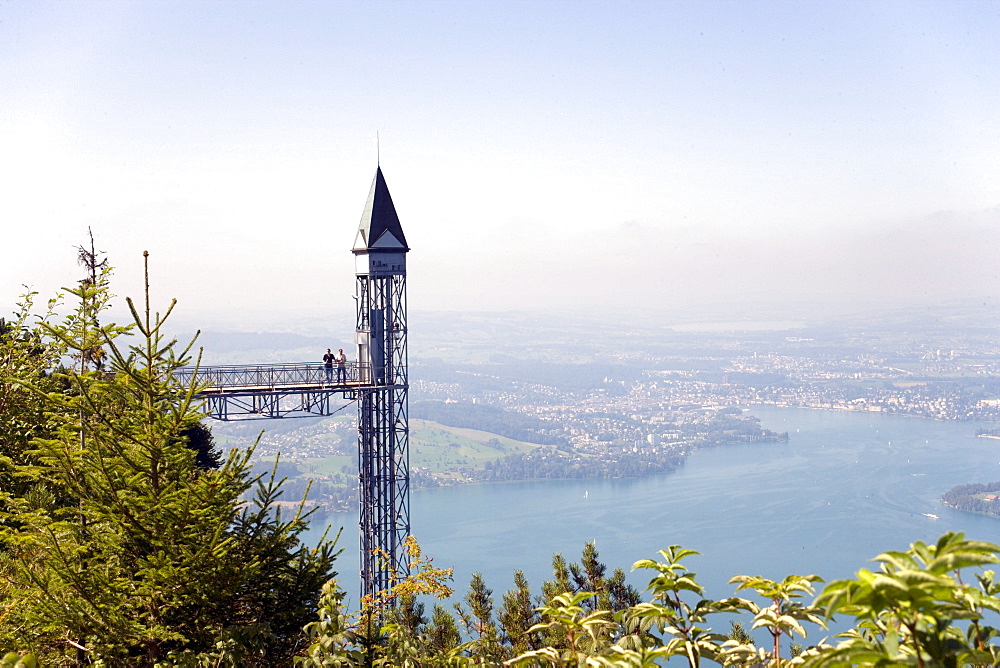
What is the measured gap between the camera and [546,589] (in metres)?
5.96

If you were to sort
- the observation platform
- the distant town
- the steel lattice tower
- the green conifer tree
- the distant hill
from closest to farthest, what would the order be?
the green conifer tree → the observation platform → the steel lattice tower → the distant town → the distant hill

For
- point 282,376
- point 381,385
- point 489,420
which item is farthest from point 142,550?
point 489,420

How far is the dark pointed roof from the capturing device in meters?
13.9

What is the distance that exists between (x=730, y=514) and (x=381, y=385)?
158 ft

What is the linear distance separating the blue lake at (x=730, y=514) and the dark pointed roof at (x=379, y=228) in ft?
61.4

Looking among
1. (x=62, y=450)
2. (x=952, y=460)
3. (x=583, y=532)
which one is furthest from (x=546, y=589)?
(x=952, y=460)

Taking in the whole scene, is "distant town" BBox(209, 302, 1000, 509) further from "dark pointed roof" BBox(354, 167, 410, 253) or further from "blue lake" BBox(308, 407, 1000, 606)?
"dark pointed roof" BBox(354, 167, 410, 253)

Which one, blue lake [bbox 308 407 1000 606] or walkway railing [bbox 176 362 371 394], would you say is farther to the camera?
blue lake [bbox 308 407 1000 606]

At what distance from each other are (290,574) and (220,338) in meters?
129

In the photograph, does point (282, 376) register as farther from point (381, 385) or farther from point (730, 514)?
point (730, 514)

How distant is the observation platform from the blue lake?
16.9 meters

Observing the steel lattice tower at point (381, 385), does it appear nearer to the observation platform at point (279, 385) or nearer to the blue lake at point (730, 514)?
Result: the observation platform at point (279, 385)

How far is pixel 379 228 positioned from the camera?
1402 cm

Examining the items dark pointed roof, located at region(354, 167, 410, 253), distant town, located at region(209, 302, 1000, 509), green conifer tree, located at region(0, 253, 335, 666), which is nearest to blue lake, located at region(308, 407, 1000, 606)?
distant town, located at region(209, 302, 1000, 509)
